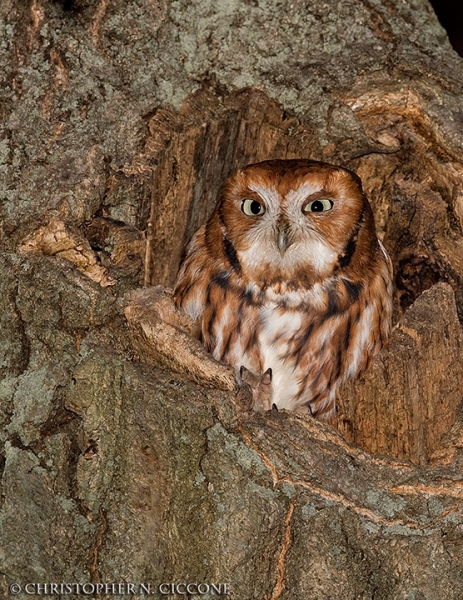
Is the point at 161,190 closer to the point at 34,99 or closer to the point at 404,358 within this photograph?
the point at 34,99

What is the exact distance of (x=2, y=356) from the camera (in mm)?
2754

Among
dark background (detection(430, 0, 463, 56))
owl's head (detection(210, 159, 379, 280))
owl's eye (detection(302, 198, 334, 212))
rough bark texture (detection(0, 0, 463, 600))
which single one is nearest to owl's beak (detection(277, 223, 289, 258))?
owl's head (detection(210, 159, 379, 280))

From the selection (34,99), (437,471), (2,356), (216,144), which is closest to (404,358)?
(437,471)

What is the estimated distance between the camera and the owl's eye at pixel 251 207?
330 cm

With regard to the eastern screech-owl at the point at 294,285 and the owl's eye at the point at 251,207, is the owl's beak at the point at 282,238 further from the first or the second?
the owl's eye at the point at 251,207

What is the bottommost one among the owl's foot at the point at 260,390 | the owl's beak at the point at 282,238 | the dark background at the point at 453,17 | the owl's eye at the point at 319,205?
the owl's foot at the point at 260,390

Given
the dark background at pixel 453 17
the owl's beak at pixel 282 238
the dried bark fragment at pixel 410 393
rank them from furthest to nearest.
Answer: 1. the dark background at pixel 453 17
2. the owl's beak at pixel 282 238
3. the dried bark fragment at pixel 410 393

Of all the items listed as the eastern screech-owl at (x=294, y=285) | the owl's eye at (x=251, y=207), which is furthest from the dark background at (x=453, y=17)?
the owl's eye at (x=251, y=207)

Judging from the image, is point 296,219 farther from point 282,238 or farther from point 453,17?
point 453,17

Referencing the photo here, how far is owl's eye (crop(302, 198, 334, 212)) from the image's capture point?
3248 millimetres

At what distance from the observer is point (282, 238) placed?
3166mm

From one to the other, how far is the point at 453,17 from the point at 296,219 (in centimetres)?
156

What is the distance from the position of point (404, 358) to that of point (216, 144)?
1.03 meters

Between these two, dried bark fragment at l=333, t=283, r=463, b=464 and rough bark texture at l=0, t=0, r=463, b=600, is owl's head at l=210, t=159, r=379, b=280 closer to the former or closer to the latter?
rough bark texture at l=0, t=0, r=463, b=600
